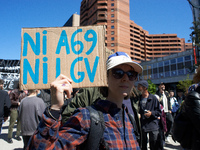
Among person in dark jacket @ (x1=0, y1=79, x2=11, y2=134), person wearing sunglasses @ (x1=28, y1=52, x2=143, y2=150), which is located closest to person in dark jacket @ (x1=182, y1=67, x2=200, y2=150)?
person wearing sunglasses @ (x1=28, y1=52, x2=143, y2=150)

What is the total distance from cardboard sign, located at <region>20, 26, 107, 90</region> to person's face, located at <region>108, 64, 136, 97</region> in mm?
97

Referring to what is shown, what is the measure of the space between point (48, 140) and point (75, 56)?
80 centimetres

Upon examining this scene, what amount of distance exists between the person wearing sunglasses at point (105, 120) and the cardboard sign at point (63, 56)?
147 millimetres

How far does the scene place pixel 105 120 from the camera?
1.24 metres

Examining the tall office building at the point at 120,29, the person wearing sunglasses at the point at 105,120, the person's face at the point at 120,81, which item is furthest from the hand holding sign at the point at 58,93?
the tall office building at the point at 120,29


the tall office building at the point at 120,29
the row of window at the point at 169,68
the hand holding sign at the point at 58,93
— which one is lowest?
the hand holding sign at the point at 58,93

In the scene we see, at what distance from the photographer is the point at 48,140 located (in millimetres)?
1008

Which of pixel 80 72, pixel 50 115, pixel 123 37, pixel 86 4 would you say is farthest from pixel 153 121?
pixel 86 4

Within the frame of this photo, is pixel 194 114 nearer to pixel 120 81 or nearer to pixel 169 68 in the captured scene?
pixel 120 81

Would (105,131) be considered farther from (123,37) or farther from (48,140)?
(123,37)

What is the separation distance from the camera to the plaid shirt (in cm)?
102

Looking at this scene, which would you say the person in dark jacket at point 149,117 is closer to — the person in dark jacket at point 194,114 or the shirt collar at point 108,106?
the person in dark jacket at point 194,114

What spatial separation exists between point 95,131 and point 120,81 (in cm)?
47

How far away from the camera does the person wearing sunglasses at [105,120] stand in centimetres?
103
